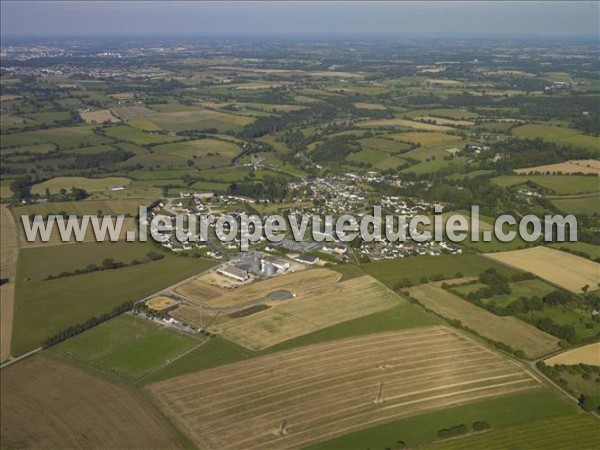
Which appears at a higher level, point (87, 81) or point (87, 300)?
point (87, 81)

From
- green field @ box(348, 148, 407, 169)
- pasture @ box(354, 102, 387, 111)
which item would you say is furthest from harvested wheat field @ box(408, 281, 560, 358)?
pasture @ box(354, 102, 387, 111)

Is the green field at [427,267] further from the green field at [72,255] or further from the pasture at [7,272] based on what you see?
the pasture at [7,272]

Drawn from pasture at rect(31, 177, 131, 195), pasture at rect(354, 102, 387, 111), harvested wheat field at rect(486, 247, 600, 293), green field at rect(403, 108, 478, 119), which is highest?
pasture at rect(354, 102, 387, 111)

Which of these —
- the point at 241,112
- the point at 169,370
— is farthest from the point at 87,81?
the point at 169,370

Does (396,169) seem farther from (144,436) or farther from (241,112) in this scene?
(144,436)

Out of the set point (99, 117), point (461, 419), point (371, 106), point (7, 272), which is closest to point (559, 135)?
point (371, 106)

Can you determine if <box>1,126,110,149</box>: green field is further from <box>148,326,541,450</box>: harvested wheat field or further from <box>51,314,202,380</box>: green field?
<box>148,326,541,450</box>: harvested wheat field

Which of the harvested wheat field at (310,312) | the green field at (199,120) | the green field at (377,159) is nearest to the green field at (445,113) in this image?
the green field at (377,159)
